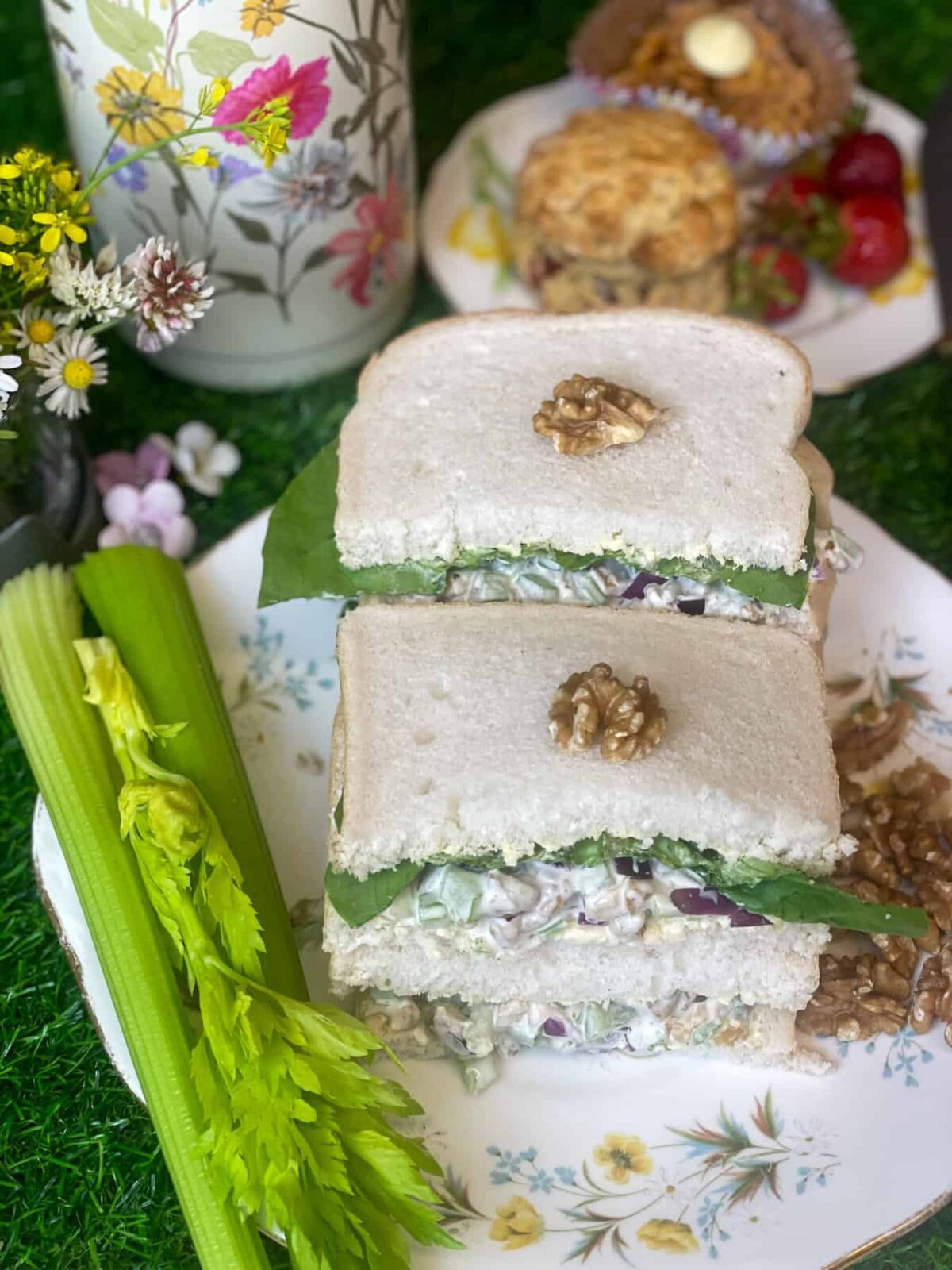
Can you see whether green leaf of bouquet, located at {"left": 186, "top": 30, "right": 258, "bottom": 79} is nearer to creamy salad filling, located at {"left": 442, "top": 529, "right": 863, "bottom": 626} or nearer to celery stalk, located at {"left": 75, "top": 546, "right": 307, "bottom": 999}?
celery stalk, located at {"left": 75, "top": 546, "right": 307, "bottom": 999}

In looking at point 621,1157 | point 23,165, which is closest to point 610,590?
point 621,1157

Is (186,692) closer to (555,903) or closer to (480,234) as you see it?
(555,903)

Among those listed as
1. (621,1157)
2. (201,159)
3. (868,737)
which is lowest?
(621,1157)

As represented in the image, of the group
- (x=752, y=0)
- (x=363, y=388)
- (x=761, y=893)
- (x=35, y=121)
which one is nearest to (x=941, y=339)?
(x=752, y=0)

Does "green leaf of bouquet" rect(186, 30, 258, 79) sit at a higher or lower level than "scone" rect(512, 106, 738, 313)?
higher

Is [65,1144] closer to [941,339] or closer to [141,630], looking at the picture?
[141,630]

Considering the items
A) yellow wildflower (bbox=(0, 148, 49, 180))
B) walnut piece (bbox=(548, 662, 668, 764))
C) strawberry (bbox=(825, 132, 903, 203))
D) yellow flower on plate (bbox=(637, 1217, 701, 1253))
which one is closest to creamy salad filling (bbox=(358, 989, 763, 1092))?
yellow flower on plate (bbox=(637, 1217, 701, 1253))

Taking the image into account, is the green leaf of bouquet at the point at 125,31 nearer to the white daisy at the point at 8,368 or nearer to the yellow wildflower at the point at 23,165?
the yellow wildflower at the point at 23,165
